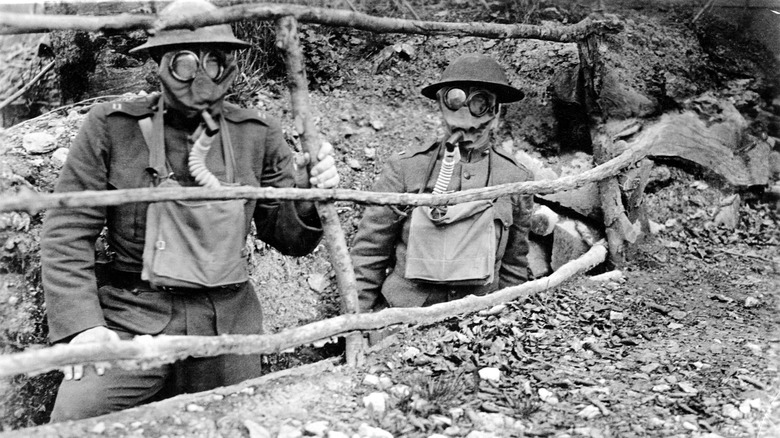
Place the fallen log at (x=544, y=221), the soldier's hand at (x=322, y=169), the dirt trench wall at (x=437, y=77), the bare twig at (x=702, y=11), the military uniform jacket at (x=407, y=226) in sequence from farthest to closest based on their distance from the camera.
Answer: the bare twig at (x=702, y=11) → the fallen log at (x=544, y=221) → the dirt trench wall at (x=437, y=77) → the military uniform jacket at (x=407, y=226) → the soldier's hand at (x=322, y=169)

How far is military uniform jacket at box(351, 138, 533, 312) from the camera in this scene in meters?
4.50

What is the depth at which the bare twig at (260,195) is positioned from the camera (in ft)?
8.29

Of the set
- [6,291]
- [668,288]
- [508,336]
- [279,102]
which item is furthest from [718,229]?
[6,291]

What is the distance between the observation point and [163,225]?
323cm

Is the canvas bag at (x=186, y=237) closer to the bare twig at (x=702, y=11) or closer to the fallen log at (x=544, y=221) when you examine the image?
the fallen log at (x=544, y=221)

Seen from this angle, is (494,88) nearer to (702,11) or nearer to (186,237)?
(186,237)

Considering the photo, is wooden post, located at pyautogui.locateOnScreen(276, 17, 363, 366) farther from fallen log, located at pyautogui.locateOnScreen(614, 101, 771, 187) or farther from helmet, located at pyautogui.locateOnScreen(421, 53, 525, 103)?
fallen log, located at pyautogui.locateOnScreen(614, 101, 771, 187)

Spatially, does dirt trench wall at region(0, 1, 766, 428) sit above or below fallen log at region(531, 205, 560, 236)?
above

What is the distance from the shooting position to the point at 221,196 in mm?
2951

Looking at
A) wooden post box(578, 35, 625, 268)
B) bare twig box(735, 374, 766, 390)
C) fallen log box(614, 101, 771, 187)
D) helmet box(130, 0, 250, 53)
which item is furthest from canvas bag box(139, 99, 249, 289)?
fallen log box(614, 101, 771, 187)

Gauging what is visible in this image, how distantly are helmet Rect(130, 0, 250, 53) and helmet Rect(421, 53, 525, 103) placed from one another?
5.10 ft

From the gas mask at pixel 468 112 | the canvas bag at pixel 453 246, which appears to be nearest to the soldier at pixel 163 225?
the canvas bag at pixel 453 246

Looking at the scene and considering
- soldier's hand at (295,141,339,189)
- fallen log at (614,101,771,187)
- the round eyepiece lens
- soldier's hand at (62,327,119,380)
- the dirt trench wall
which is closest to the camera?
soldier's hand at (62,327,119,380)

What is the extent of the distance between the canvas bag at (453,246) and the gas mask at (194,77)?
155cm
